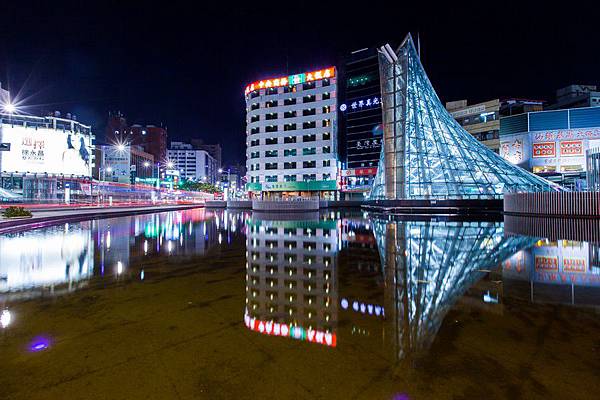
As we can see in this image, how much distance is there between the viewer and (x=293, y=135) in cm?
7362

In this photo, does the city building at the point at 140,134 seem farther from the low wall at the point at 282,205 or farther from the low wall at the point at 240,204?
the low wall at the point at 282,205

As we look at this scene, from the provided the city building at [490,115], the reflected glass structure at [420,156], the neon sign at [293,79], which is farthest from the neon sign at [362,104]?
the reflected glass structure at [420,156]

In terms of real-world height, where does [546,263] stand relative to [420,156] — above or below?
below

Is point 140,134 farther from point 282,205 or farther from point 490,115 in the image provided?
point 490,115

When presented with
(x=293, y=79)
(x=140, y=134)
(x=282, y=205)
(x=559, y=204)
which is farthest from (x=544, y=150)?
(x=140, y=134)

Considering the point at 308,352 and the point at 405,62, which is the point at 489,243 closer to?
the point at 308,352

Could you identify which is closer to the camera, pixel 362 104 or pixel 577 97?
pixel 577 97

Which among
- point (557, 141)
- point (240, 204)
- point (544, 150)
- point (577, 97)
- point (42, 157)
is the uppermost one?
point (577, 97)

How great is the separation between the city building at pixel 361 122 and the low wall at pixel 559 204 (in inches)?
1869

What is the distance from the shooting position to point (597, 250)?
9.34 metres

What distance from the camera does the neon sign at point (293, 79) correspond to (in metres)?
70.4

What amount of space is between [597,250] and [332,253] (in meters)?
7.57

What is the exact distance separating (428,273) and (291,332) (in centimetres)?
390

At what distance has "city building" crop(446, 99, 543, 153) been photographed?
191 ft
